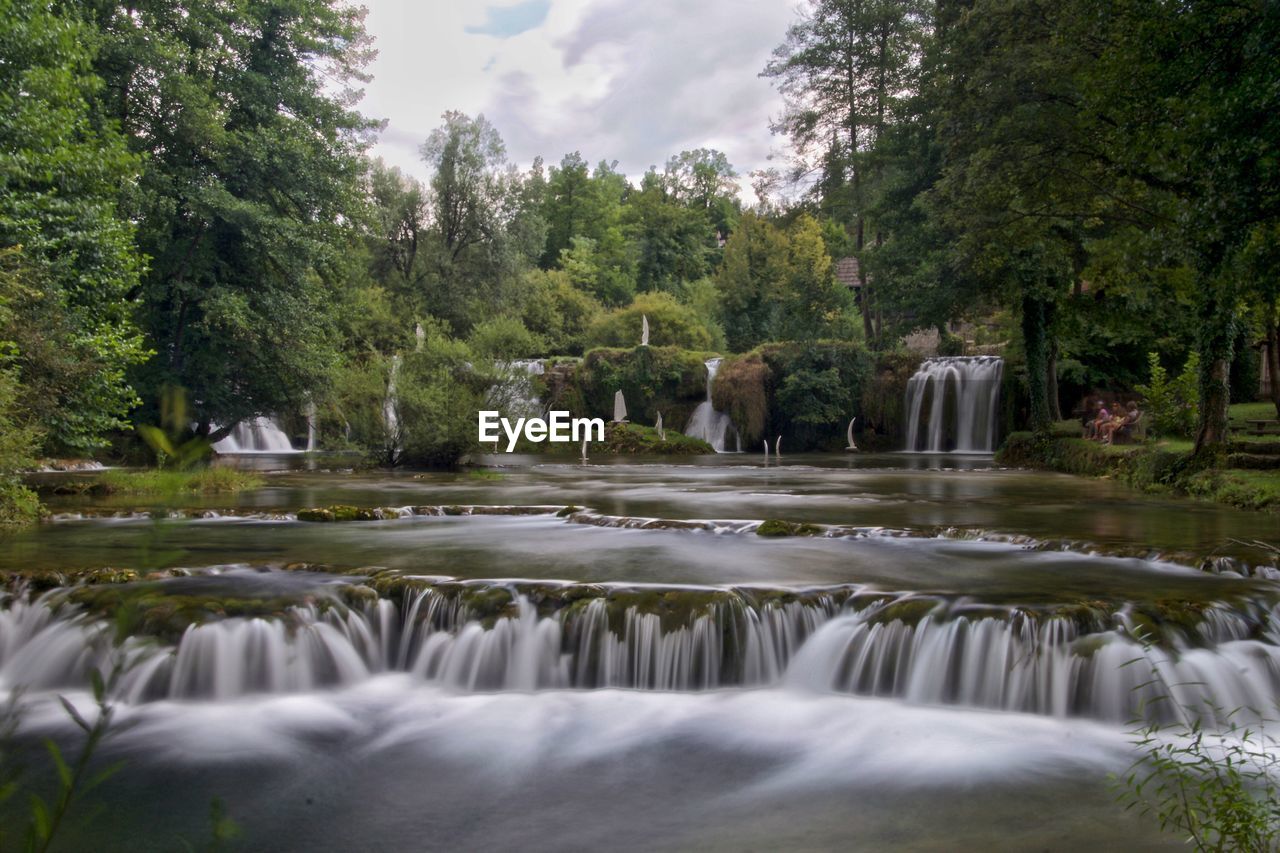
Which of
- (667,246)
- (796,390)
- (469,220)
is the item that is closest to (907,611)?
(796,390)

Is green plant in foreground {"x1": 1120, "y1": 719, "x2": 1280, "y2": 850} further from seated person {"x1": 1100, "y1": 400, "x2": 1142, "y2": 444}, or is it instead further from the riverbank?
→ seated person {"x1": 1100, "y1": 400, "x2": 1142, "y2": 444}

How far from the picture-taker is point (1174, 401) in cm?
2275

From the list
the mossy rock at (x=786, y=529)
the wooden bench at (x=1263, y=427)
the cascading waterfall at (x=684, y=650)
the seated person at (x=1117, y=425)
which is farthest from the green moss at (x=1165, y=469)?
the cascading waterfall at (x=684, y=650)

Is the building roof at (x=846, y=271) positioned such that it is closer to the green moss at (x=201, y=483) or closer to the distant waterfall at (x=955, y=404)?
the distant waterfall at (x=955, y=404)

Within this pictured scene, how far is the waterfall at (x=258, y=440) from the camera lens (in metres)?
35.2

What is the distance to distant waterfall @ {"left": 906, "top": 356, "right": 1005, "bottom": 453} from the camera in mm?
34906

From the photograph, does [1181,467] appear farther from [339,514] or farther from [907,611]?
[339,514]

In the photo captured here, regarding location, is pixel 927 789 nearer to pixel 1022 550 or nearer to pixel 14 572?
pixel 1022 550

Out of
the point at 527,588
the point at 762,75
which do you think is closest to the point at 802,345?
the point at 762,75

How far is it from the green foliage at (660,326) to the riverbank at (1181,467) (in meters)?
25.0

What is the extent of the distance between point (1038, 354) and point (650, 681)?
21524 mm

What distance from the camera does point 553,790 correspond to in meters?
6.44

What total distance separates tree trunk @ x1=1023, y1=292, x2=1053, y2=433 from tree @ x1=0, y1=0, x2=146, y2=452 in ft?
74.5

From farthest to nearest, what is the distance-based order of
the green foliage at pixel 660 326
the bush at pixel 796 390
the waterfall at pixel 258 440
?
the green foliage at pixel 660 326 → the bush at pixel 796 390 → the waterfall at pixel 258 440
